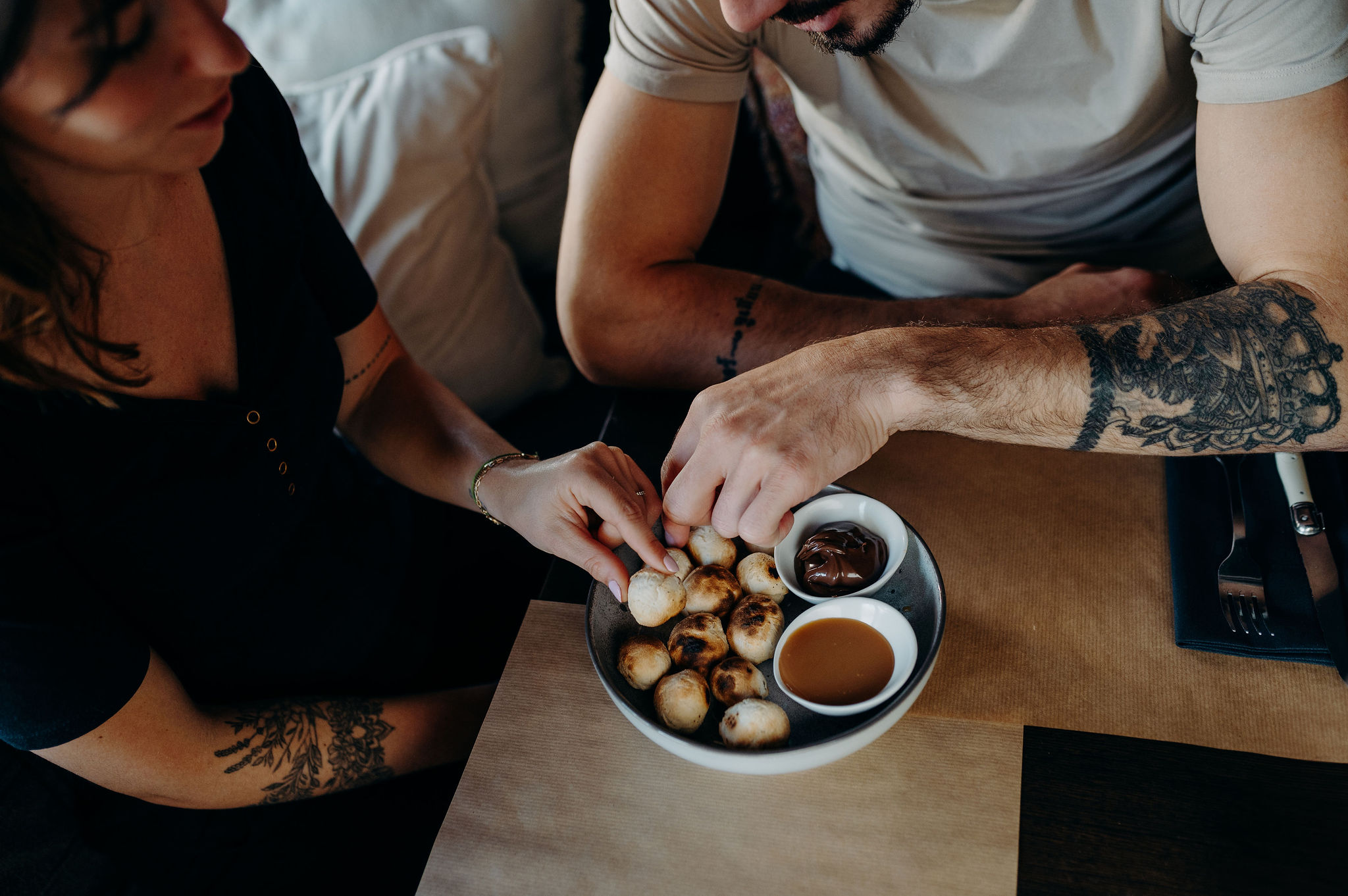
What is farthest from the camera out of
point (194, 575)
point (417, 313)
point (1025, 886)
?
point (417, 313)

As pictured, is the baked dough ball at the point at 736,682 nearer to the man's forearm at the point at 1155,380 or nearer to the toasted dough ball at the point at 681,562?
the toasted dough ball at the point at 681,562

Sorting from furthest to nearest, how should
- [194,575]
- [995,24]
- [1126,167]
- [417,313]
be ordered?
[417,313]
[1126,167]
[995,24]
[194,575]

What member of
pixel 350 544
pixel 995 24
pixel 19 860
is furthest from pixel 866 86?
pixel 19 860

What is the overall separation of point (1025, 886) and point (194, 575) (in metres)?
0.85

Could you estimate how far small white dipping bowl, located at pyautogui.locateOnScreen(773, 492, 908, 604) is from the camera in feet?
2.56

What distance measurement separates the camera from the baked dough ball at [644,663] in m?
0.75

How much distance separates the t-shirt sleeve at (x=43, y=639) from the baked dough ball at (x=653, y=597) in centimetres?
50

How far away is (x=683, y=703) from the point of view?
2.33ft

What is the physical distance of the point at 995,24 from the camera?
1006mm

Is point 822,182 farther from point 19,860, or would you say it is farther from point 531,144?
point 19,860

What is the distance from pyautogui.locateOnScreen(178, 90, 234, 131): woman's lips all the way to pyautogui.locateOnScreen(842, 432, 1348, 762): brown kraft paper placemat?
0.74 meters

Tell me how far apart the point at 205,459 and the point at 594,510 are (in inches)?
16.2

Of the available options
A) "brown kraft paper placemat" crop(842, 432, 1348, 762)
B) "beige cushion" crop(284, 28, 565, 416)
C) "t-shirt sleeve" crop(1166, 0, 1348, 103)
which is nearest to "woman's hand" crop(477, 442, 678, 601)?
"brown kraft paper placemat" crop(842, 432, 1348, 762)

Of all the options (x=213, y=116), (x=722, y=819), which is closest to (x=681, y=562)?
(x=722, y=819)
